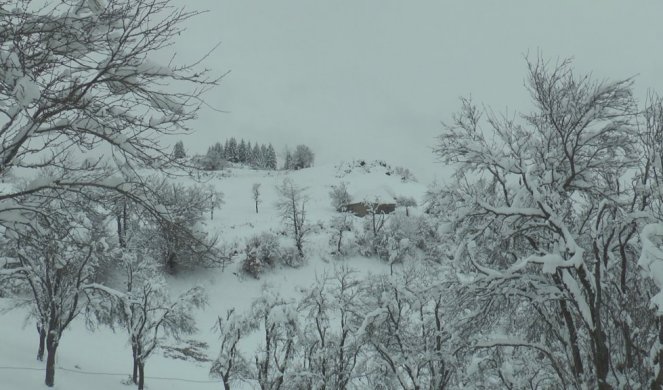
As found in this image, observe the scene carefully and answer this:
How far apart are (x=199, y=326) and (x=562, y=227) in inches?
1063

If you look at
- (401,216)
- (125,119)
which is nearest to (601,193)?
(125,119)

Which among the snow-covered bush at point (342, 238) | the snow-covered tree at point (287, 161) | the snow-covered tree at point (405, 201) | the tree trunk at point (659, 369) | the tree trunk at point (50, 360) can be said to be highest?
the snow-covered tree at point (287, 161)

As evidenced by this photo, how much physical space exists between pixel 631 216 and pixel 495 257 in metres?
2.71

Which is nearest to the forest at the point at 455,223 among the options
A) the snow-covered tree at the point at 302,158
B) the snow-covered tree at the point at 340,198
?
the snow-covered tree at the point at 340,198

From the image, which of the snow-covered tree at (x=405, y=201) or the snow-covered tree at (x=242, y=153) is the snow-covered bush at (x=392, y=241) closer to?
the snow-covered tree at (x=405, y=201)

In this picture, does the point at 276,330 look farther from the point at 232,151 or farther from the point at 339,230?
the point at 232,151

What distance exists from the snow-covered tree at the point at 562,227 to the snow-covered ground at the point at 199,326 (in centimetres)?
514

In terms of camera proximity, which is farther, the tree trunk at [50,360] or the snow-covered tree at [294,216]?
the snow-covered tree at [294,216]

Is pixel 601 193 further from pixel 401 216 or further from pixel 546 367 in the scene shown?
pixel 401 216

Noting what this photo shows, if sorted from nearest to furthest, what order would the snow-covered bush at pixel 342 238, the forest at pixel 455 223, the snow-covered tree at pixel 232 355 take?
the forest at pixel 455 223
the snow-covered tree at pixel 232 355
the snow-covered bush at pixel 342 238

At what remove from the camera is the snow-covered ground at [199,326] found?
1828 centimetres

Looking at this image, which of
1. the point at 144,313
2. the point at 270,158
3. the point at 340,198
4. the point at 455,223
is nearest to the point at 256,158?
the point at 270,158

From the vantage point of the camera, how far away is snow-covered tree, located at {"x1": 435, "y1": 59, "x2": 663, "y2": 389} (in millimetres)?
6523

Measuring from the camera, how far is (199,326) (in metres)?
29.0
